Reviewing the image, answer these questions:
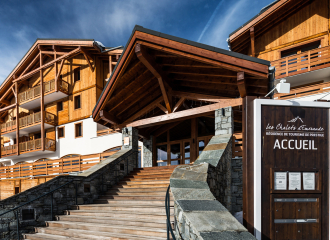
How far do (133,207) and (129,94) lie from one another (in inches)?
202

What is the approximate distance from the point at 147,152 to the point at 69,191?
231 inches

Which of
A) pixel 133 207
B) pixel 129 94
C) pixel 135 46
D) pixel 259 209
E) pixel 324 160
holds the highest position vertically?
pixel 135 46

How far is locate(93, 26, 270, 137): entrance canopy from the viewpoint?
280 inches

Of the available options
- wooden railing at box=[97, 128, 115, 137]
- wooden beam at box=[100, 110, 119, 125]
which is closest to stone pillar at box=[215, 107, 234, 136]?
wooden beam at box=[100, 110, 119, 125]

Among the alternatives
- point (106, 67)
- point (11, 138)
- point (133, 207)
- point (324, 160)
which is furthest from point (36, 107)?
point (324, 160)

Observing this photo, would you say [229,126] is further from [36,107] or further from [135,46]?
[36,107]

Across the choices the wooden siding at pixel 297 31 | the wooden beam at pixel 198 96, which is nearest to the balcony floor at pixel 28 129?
the wooden beam at pixel 198 96

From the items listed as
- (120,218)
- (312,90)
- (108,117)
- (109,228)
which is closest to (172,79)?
(108,117)

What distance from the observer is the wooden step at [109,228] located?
483 cm

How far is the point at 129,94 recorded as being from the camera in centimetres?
997

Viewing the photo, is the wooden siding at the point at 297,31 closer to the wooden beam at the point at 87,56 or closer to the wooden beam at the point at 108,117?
the wooden beam at the point at 108,117

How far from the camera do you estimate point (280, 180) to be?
4.41 metres

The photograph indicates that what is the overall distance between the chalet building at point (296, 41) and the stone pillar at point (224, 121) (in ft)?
18.5

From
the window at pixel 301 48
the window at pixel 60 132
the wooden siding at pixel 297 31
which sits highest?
the wooden siding at pixel 297 31
